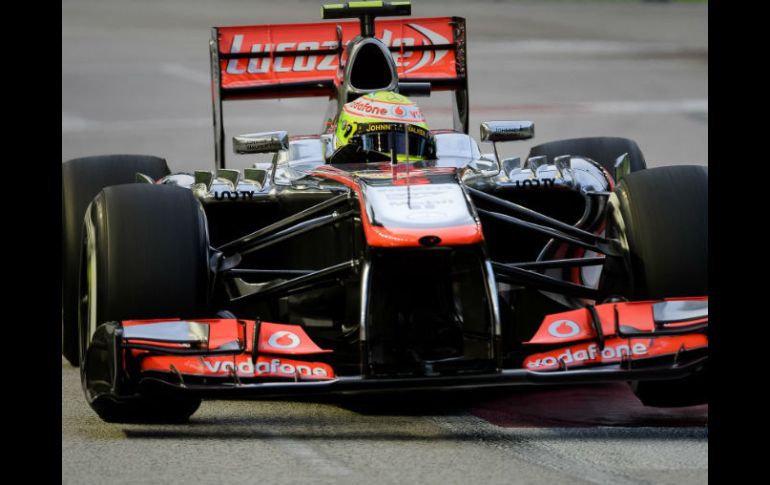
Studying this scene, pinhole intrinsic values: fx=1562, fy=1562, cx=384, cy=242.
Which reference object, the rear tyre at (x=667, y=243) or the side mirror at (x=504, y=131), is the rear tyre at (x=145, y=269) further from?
the side mirror at (x=504, y=131)

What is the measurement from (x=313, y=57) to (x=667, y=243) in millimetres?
3895

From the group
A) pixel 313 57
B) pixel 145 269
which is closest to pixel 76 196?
pixel 145 269

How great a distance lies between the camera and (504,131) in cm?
860

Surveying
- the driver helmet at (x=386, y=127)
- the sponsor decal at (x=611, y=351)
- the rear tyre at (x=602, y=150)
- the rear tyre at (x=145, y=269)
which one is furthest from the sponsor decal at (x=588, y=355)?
the rear tyre at (x=602, y=150)

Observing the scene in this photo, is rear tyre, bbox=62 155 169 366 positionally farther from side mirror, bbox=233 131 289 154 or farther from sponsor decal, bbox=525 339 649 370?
sponsor decal, bbox=525 339 649 370

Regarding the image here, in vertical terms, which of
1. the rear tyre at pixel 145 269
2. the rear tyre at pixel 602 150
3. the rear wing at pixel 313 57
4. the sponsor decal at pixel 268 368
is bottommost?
the sponsor decal at pixel 268 368

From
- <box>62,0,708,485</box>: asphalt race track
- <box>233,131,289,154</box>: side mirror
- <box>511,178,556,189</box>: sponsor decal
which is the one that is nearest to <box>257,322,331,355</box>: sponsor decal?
<box>62,0,708,485</box>: asphalt race track

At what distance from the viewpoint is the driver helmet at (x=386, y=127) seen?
833cm

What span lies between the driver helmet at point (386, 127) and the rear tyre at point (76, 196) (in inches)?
51.6

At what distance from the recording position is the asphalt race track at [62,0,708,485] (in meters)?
5.99

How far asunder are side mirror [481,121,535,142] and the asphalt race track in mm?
1612

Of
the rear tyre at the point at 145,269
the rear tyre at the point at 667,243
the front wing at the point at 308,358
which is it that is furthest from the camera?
the rear tyre at the point at 667,243

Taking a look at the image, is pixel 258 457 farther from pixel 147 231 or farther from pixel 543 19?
pixel 543 19
